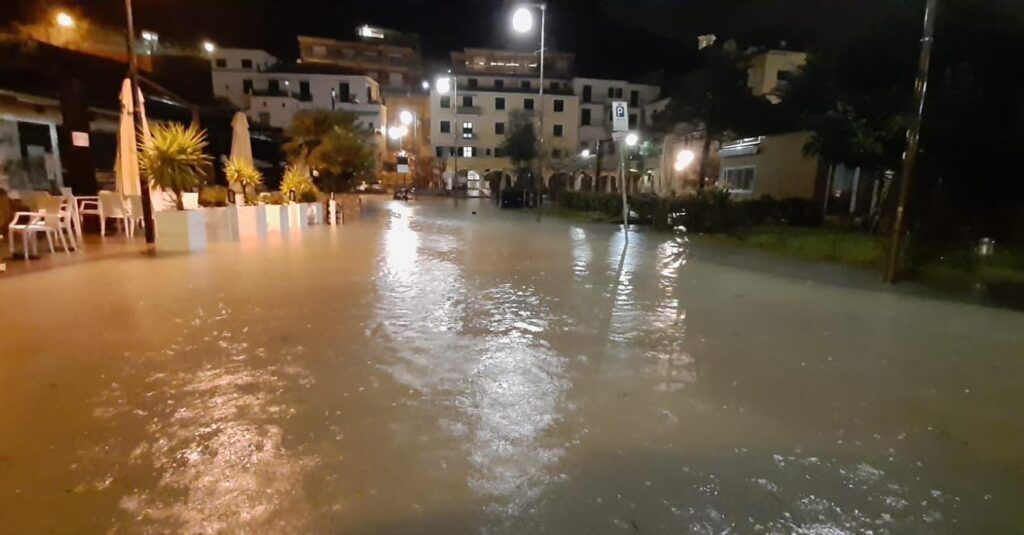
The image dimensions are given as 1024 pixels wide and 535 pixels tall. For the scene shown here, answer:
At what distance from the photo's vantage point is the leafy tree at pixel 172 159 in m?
10.4

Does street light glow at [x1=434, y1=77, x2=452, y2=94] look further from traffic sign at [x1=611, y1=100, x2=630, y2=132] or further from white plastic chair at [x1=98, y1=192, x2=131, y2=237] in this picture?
white plastic chair at [x1=98, y1=192, x2=131, y2=237]

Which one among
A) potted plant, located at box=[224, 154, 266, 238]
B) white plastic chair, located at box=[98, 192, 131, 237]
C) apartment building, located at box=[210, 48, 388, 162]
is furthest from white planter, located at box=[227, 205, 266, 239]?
apartment building, located at box=[210, 48, 388, 162]

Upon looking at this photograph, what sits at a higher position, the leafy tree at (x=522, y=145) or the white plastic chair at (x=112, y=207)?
the leafy tree at (x=522, y=145)

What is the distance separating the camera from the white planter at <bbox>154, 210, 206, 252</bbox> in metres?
10.4

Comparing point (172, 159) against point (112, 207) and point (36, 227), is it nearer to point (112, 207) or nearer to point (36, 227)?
point (36, 227)

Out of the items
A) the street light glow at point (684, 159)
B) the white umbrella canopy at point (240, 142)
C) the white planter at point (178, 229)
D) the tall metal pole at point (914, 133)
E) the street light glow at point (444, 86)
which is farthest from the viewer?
the street light glow at point (444, 86)

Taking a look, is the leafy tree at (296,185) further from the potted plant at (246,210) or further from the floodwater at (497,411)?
the floodwater at (497,411)

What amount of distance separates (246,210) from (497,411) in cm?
1110

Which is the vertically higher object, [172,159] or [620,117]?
[620,117]

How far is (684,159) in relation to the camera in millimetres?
32031

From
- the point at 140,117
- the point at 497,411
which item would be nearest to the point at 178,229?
the point at 140,117

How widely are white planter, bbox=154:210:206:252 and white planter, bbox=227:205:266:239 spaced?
1554 mm

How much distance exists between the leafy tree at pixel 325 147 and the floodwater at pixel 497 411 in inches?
533

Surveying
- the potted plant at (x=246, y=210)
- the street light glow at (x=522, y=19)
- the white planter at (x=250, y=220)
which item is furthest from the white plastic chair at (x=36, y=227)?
the street light glow at (x=522, y=19)
